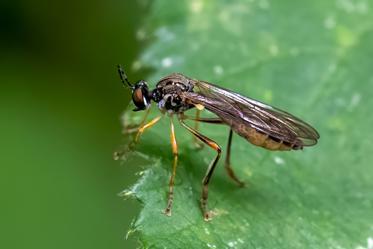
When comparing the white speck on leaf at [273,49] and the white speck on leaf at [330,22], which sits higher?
the white speck on leaf at [330,22]

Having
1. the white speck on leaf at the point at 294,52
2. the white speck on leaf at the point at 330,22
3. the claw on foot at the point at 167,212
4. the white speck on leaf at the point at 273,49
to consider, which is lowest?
the claw on foot at the point at 167,212

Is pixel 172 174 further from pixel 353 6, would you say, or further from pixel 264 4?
pixel 353 6

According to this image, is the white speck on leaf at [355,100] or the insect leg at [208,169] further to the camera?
the white speck on leaf at [355,100]

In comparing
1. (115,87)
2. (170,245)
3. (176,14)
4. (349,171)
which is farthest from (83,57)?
(170,245)

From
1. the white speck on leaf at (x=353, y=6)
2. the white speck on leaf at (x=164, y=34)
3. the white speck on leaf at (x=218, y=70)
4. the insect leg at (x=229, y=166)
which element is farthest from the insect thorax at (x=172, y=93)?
the white speck on leaf at (x=353, y=6)

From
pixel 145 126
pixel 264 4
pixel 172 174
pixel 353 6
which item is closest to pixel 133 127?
pixel 145 126

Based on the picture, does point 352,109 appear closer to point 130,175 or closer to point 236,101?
point 236,101

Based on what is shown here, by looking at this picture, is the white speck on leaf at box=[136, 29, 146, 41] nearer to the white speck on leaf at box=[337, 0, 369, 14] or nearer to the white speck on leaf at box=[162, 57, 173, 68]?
the white speck on leaf at box=[162, 57, 173, 68]

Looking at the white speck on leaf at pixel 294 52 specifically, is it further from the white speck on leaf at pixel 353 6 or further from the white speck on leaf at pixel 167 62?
the white speck on leaf at pixel 167 62
